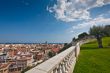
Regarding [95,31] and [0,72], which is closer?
[95,31]

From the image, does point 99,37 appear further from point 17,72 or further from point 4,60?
point 4,60

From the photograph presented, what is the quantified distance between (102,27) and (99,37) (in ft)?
6.94

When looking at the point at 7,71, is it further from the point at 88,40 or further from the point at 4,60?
the point at 88,40

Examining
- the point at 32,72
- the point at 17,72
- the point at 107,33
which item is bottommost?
the point at 17,72

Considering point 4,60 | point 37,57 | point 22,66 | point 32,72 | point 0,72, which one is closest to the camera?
point 32,72

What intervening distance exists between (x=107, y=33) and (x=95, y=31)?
252 centimetres

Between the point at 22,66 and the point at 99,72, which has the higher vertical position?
the point at 99,72

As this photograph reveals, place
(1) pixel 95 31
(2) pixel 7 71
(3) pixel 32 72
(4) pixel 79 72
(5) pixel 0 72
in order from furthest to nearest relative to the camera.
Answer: (2) pixel 7 71 → (5) pixel 0 72 → (1) pixel 95 31 → (4) pixel 79 72 → (3) pixel 32 72

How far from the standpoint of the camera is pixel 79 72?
6.21 metres

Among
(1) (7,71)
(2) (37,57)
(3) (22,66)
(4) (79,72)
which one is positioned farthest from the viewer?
(2) (37,57)

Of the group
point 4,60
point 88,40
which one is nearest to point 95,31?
point 88,40

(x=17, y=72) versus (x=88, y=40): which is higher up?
(x=88, y=40)

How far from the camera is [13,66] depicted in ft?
128

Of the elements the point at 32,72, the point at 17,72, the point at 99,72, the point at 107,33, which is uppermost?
the point at 107,33
